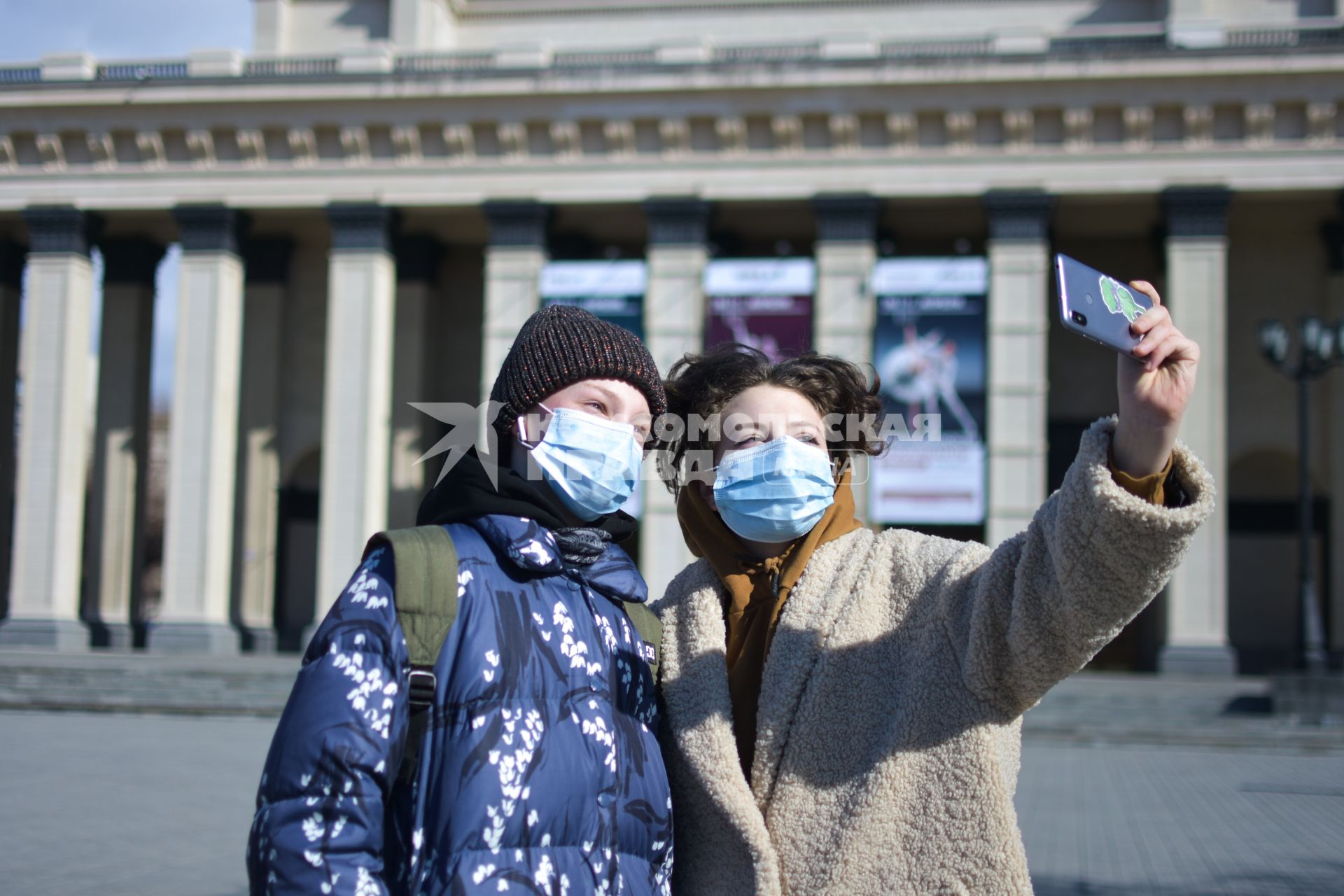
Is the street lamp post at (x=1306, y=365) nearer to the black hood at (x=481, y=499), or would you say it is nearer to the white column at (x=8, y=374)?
the black hood at (x=481, y=499)

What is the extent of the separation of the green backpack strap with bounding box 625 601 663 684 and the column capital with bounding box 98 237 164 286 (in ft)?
99.2

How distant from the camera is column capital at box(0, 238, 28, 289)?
30.3 meters

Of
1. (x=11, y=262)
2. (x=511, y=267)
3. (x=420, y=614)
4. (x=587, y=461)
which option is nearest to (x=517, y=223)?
(x=511, y=267)

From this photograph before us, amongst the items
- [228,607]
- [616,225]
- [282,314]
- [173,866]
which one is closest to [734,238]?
[616,225]

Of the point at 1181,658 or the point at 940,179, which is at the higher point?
the point at 940,179

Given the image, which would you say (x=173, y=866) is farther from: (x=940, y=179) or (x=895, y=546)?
(x=940, y=179)

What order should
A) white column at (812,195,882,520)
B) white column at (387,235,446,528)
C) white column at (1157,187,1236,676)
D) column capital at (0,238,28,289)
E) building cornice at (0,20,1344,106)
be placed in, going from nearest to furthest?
white column at (1157,187,1236,676)
building cornice at (0,20,1344,106)
white column at (812,195,882,520)
white column at (387,235,446,528)
column capital at (0,238,28,289)

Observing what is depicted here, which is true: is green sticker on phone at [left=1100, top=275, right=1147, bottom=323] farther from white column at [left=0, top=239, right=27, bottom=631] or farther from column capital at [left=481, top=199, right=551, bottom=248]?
white column at [left=0, top=239, right=27, bottom=631]

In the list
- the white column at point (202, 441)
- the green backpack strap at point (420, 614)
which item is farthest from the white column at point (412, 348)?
the green backpack strap at point (420, 614)

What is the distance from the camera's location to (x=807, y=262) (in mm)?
25094

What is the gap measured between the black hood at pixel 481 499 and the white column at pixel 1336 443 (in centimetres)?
2581

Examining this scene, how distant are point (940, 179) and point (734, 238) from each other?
15.8ft

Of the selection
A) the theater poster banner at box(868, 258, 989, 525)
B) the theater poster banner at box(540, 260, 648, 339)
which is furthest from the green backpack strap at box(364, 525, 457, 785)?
the theater poster banner at box(540, 260, 648, 339)

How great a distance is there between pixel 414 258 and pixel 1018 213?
1289 centimetres
